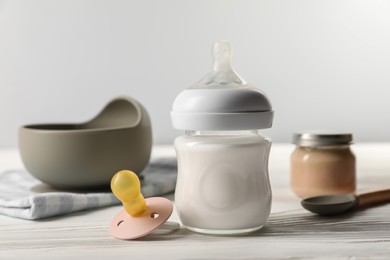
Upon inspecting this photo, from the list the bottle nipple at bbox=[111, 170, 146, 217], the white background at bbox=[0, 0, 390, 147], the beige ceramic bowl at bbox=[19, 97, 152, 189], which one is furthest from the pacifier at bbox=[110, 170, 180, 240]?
the white background at bbox=[0, 0, 390, 147]

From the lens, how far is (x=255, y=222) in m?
0.64

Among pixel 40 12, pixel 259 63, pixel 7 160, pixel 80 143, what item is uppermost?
pixel 40 12

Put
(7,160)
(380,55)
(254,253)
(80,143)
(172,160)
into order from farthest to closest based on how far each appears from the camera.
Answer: (380,55)
(7,160)
(172,160)
(80,143)
(254,253)

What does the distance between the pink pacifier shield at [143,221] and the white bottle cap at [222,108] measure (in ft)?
0.32

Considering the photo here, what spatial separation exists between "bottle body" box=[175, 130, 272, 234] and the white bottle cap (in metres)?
0.03

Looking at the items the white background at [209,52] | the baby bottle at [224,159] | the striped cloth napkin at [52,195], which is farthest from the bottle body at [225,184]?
the white background at [209,52]

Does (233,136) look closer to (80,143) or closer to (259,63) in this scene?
(80,143)

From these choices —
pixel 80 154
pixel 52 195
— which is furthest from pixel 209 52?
pixel 52 195

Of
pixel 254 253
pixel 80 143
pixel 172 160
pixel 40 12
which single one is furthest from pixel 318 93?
pixel 254 253

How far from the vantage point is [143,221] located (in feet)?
2.13

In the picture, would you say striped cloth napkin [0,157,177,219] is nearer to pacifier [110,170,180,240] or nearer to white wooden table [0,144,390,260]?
white wooden table [0,144,390,260]

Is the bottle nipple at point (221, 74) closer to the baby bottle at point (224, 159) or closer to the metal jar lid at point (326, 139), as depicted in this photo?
the baby bottle at point (224, 159)

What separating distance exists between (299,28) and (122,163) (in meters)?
0.98

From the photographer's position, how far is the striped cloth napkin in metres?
0.76
